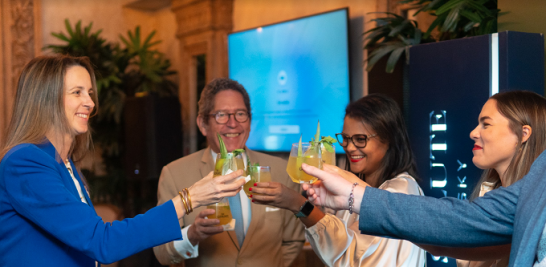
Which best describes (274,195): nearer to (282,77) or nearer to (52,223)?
(52,223)

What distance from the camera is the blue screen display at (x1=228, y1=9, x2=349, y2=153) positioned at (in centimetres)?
453

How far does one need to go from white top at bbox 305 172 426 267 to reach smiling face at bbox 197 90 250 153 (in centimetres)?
83

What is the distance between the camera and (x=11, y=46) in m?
6.50

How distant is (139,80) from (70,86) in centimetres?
527

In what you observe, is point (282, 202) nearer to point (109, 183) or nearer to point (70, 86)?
point (70, 86)

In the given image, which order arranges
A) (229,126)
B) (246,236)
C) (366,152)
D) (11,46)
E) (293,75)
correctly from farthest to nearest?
(11,46) < (293,75) < (229,126) < (246,236) < (366,152)

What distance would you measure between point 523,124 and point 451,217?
0.60m

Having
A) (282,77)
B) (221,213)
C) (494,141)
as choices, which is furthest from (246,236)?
(282,77)

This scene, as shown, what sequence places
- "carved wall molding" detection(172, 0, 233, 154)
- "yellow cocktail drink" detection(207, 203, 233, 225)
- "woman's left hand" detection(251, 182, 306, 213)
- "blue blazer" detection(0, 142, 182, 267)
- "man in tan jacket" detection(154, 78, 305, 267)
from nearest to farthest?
1. "blue blazer" detection(0, 142, 182, 267)
2. "woman's left hand" detection(251, 182, 306, 213)
3. "yellow cocktail drink" detection(207, 203, 233, 225)
4. "man in tan jacket" detection(154, 78, 305, 267)
5. "carved wall molding" detection(172, 0, 233, 154)

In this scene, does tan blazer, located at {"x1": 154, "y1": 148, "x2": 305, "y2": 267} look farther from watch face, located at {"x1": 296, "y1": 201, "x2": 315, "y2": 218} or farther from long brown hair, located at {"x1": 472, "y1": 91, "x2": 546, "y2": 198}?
long brown hair, located at {"x1": 472, "y1": 91, "x2": 546, "y2": 198}

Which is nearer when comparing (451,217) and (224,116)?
(451,217)

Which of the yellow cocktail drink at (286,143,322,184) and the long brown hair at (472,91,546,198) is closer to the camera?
the long brown hair at (472,91,546,198)

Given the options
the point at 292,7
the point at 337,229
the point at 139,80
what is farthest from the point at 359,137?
the point at 139,80

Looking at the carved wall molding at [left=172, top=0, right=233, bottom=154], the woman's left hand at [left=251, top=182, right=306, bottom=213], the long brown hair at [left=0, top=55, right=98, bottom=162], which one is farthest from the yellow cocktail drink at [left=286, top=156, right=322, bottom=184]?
the carved wall molding at [left=172, top=0, right=233, bottom=154]
